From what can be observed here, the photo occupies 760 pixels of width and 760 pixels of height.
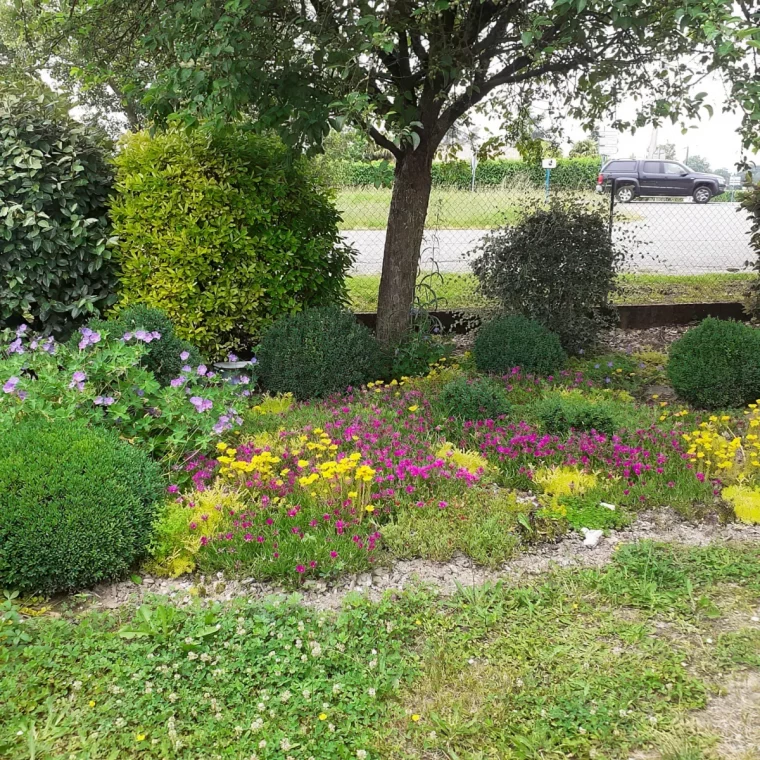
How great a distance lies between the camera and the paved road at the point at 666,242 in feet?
38.8

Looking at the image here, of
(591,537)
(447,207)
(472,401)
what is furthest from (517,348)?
(447,207)

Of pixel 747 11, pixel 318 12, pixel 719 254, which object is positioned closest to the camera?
pixel 747 11

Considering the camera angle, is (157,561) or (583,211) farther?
(583,211)

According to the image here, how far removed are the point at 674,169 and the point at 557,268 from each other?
19513 millimetres

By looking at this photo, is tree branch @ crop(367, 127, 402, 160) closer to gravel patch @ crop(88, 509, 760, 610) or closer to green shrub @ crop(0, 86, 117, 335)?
green shrub @ crop(0, 86, 117, 335)

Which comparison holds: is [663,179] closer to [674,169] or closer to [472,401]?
[674,169]

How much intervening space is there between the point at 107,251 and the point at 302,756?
4332 mm

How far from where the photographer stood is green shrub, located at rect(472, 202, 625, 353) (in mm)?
6316

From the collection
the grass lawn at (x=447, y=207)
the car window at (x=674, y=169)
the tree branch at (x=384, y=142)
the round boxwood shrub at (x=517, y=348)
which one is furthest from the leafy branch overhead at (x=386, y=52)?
the car window at (x=674, y=169)

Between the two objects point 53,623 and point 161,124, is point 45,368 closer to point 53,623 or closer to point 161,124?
point 53,623

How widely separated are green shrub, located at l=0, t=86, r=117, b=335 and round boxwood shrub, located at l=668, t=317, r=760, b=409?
449 centimetres

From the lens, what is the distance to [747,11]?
13.6 ft

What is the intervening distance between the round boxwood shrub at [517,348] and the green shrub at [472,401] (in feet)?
3.65

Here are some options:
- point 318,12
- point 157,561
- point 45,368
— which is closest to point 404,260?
point 318,12
